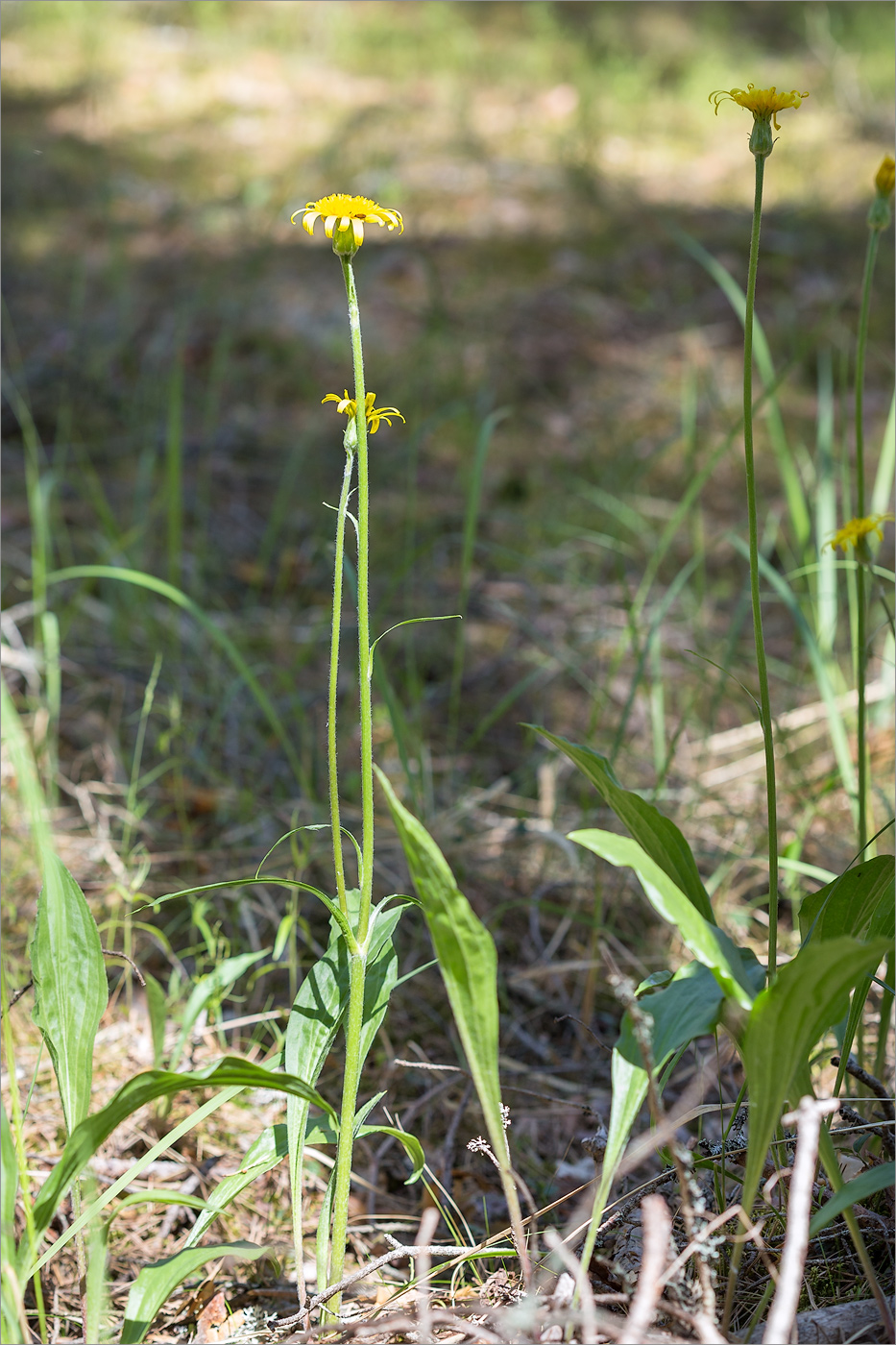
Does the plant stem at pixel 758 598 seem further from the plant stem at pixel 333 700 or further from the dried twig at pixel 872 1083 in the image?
the plant stem at pixel 333 700

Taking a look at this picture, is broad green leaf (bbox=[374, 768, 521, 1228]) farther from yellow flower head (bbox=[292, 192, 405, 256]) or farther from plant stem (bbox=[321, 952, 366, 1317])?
yellow flower head (bbox=[292, 192, 405, 256])

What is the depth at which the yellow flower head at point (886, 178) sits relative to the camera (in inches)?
39.5

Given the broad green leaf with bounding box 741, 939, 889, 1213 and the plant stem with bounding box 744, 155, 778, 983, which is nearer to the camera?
the broad green leaf with bounding box 741, 939, 889, 1213

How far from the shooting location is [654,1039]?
0.75 meters

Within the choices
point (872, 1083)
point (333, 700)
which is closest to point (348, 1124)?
point (333, 700)

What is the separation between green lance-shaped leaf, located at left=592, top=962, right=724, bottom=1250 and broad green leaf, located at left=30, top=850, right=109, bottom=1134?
0.45 metres

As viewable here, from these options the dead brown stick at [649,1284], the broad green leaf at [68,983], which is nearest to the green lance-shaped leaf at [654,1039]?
the dead brown stick at [649,1284]

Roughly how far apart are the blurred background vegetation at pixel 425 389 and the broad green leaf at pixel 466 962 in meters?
0.67

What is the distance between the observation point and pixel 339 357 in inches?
130

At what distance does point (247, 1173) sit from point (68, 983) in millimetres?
235

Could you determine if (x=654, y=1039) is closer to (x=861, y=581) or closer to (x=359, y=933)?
(x=359, y=933)

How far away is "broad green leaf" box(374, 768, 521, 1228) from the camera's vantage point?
74cm

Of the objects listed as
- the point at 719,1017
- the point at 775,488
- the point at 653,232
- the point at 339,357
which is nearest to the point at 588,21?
the point at 653,232

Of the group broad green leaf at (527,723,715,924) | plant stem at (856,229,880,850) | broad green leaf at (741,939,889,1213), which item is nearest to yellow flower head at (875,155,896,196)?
plant stem at (856,229,880,850)
